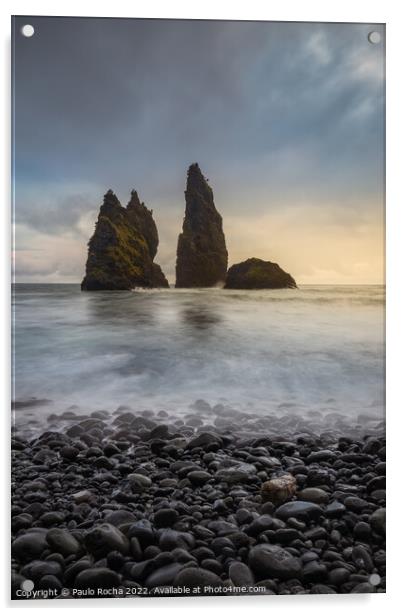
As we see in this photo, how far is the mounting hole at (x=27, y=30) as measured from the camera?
2.55 metres

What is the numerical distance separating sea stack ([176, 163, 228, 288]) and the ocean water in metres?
0.18

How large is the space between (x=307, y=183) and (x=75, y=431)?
6.19ft

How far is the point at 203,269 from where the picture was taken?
2732 mm

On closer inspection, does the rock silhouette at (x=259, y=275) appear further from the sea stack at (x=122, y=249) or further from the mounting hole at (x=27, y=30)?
the mounting hole at (x=27, y=30)

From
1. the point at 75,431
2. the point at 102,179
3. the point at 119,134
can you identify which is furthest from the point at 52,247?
the point at 75,431

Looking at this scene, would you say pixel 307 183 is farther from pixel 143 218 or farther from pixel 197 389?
pixel 197 389

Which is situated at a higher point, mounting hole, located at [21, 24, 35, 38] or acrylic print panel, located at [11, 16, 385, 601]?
mounting hole, located at [21, 24, 35, 38]

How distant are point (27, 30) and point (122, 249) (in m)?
1.26

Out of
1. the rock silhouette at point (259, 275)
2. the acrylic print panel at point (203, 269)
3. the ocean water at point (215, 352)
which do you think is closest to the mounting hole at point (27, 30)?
the acrylic print panel at point (203, 269)

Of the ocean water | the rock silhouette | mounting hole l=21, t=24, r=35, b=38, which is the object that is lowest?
the ocean water

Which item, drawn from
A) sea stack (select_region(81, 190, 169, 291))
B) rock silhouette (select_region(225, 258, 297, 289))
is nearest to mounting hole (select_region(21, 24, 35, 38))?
sea stack (select_region(81, 190, 169, 291))

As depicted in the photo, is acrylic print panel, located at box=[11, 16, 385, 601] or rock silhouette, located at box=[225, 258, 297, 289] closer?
acrylic print panel, located at box=[11, 16, 385, 601]

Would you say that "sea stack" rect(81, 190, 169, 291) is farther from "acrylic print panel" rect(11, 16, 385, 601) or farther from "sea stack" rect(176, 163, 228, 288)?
"sea stack" rect(176, 163, 228, 288)

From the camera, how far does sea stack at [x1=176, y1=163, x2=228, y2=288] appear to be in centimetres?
263
